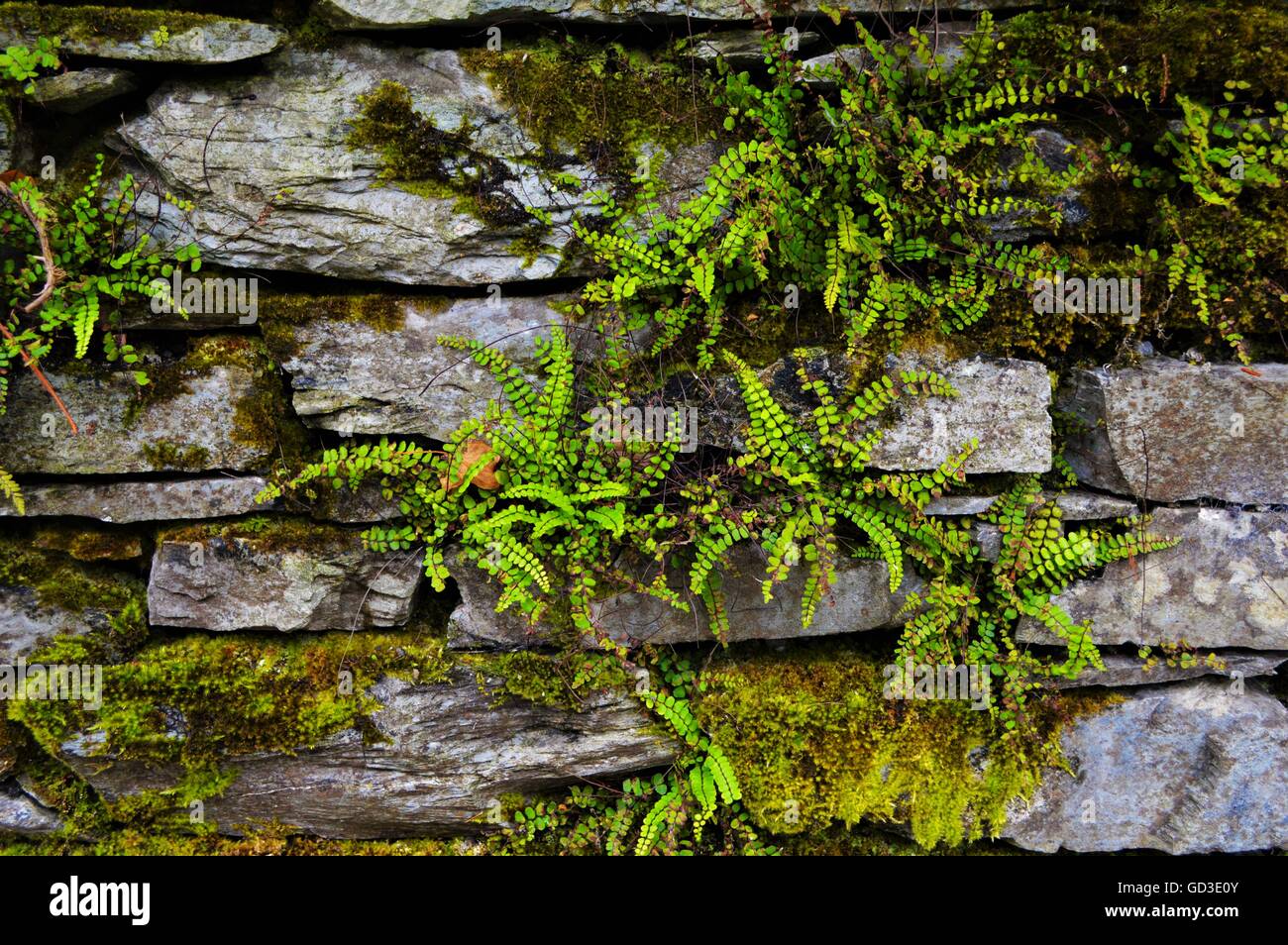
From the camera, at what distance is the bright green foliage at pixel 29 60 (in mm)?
4137

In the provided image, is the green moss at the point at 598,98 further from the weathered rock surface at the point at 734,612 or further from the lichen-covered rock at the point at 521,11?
the weathered rock surface at the point at 734,612

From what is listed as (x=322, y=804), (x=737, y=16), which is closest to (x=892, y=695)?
(x=322, y=804)

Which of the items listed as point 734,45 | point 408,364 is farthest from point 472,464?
point 734,45

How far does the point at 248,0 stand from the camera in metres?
4.58

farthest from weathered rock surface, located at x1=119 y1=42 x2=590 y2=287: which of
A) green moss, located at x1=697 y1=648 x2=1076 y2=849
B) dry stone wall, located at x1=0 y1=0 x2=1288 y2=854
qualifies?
green moss, located at x1=697 y1=648 x2=1076 y2=849

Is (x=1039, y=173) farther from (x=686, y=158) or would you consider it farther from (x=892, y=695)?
(x=892, y=695)

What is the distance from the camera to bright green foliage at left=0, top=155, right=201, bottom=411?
4352 mm

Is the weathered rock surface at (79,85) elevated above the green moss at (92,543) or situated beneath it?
elevated above

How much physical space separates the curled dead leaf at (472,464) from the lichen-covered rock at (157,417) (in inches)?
48.9

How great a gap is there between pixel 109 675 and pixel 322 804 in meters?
1.48

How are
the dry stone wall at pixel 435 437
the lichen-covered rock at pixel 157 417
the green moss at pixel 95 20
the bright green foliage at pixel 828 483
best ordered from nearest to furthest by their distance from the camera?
the green moss at pixel 95 20 → the bright green foliage at pixel 828 483 → the dry stone wall at pixel 435 437 → the lichen-covered rock at pixel 157 417

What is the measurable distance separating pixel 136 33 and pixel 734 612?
464cm

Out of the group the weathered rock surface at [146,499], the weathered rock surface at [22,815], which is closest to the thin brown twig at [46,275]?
the weathered rock surface at [146,499]

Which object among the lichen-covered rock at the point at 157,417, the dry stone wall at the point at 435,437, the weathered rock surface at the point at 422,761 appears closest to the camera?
the dry stone wall at the point at 435,437
